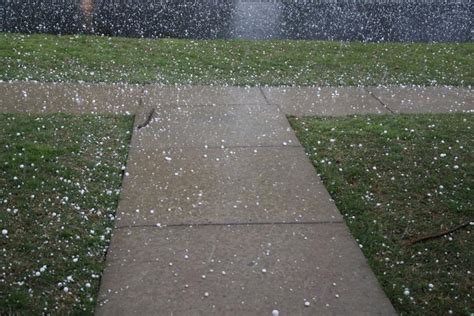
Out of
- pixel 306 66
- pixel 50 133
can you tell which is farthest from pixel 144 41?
pixel 50 133

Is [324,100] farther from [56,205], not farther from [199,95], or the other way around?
[56,205]

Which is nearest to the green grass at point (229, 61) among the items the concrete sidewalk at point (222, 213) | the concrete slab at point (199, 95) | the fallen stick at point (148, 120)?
the concrete slab at point (199, 95)

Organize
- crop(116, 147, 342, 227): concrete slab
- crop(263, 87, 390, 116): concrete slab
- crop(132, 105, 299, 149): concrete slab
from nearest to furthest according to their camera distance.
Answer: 1. crop(116, 147, 342, 227): concrete slab
2. crop(132, 105, 299, 149): concrete slab
3. crop(263, 87, 390, 116): concrete slab

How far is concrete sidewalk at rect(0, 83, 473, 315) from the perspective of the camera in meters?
2.69

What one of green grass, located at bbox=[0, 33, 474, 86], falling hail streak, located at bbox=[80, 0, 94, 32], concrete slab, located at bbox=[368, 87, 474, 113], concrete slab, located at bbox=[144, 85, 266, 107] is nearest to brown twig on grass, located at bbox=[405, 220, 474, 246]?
concrete slab, located at bbox=[368, 87, 474, 113]

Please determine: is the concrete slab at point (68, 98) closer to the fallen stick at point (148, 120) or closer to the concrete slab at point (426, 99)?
the fallen stick at point (148, 120)

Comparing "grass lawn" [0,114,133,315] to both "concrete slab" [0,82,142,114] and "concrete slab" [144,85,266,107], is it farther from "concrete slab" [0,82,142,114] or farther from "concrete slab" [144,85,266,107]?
"concrete slab" [144,85,266,107]

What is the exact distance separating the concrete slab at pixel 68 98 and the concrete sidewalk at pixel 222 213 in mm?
10

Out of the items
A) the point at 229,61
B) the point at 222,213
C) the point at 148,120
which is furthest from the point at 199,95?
the point at 222,213

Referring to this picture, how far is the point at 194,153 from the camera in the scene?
415 cm

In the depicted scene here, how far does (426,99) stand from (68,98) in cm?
377

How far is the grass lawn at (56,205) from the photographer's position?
8.86 feet

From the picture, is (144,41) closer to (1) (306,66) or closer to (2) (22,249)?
(1) (306,66)

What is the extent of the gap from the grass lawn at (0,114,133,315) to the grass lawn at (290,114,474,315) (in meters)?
1.60
